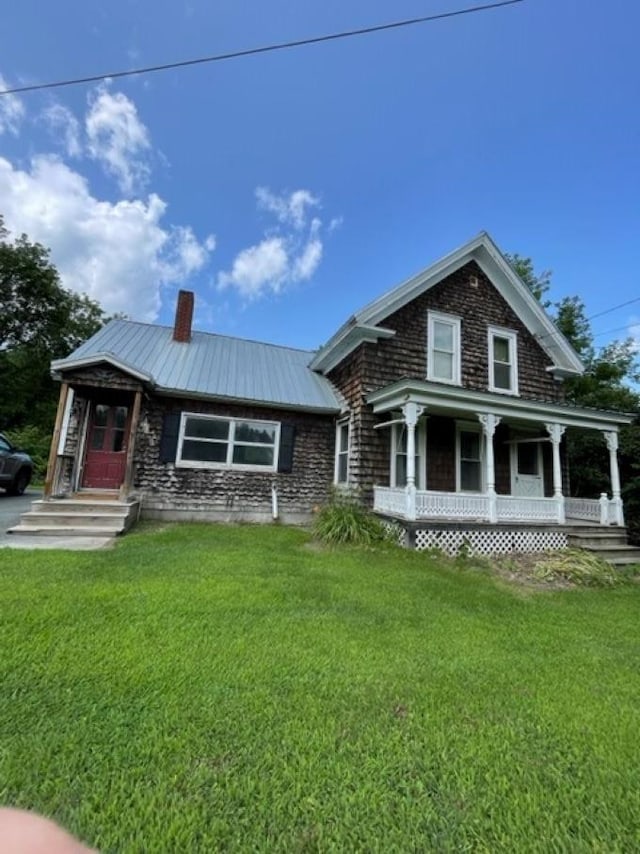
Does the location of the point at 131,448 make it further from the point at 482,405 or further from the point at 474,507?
the point at 482,405

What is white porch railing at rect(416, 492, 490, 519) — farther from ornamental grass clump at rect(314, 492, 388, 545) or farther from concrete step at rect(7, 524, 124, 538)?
concrete step at rect(7, 524, 124, 538)

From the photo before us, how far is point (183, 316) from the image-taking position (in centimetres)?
1175

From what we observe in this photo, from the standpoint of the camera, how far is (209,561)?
581 centimetres

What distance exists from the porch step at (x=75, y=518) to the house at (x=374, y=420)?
0.51 meters

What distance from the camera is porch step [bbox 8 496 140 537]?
7434mm

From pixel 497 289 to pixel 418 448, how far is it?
→ 568cm

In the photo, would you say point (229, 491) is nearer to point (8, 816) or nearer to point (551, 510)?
point (551, 510)

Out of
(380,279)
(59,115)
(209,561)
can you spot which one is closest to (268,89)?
(59,115)

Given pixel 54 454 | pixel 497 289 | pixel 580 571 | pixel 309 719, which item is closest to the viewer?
pixel 309 719

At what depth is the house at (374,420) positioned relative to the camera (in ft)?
28.4

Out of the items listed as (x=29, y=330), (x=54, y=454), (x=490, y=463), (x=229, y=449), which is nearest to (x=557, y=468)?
(x=490, y=463)

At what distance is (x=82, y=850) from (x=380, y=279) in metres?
19.6

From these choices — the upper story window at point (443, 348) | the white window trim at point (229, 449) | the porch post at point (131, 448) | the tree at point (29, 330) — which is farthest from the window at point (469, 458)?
the tree at point (29, 330)

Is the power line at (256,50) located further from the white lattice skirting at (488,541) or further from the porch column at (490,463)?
the white lattice skirting at (488,541)
